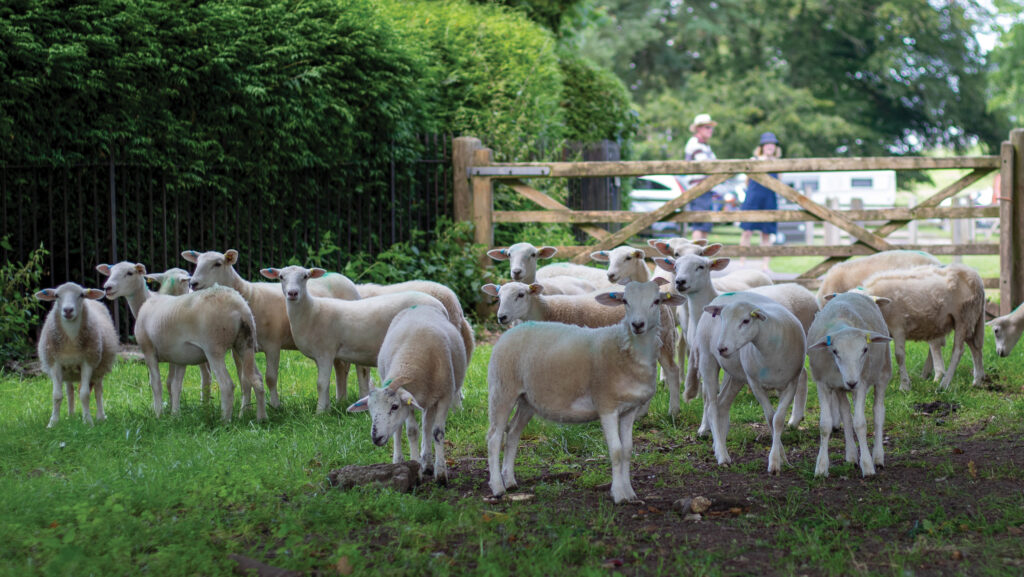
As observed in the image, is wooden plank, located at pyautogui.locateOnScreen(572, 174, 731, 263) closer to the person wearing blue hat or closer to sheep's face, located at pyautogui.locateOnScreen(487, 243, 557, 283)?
sheep's face, located at pyautogui.locateOnScreen(487, 243, 557, 283)

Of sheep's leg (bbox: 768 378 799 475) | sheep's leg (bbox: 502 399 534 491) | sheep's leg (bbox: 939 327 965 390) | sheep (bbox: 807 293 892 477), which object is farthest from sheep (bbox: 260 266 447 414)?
sheep's leg (bbox: 939 327 965 390)

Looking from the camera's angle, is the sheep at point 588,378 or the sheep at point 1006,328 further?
the sheep at point 1006,328

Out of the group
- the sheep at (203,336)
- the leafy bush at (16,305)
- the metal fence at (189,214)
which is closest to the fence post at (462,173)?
the metal fence at (189,214)

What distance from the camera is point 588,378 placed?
5.66 m

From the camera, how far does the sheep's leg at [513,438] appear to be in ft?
19.1

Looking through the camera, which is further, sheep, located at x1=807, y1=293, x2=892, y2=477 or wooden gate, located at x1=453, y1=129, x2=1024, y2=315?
wooden gate, located at x1=453, y1=129, x2=1024, y2=315

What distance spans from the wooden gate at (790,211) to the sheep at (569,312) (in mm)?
3980

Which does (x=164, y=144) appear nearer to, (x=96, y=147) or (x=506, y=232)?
(x=96, y=147)

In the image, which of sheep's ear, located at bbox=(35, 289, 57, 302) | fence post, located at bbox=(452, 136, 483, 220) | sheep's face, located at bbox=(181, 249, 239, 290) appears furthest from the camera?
fence post, located at bbox=(452, 136, 483, 220)

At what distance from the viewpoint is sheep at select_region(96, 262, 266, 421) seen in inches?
290

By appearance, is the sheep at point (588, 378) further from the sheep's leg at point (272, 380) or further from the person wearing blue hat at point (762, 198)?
the person wearing blue hat at point (762, 198)

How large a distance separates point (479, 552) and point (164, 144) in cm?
A: 705

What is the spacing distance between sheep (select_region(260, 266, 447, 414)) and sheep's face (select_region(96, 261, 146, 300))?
4.50 ft

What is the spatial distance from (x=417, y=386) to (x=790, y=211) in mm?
7221
